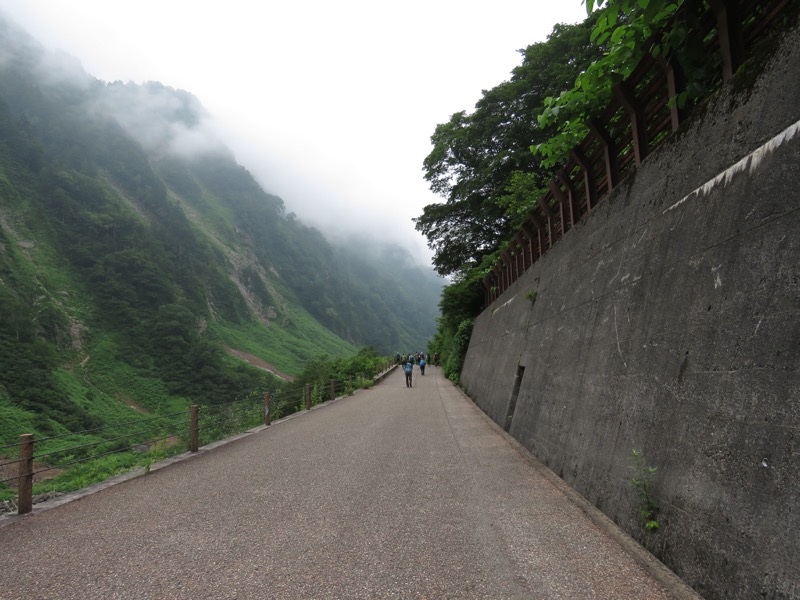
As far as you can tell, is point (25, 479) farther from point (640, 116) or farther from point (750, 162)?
point (640, 116)

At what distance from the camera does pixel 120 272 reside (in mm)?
64312

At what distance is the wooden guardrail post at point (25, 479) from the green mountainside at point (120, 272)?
27347mm

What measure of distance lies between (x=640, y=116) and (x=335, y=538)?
6000 millimetres

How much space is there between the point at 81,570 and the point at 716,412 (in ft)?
16.3

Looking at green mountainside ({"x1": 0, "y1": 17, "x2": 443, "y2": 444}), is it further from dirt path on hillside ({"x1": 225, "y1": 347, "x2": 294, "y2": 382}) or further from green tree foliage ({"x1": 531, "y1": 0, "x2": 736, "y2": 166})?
green tree foliage ({"x1": 531, "y1": 0, "x2": 736, "y2": 166})

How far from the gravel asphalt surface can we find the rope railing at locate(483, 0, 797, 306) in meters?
4.22

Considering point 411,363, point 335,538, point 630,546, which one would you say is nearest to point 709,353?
point 630,546

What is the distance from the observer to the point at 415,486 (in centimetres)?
545

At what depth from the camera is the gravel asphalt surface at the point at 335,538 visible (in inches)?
117

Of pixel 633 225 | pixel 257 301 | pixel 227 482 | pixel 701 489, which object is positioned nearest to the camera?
pixel 701 489

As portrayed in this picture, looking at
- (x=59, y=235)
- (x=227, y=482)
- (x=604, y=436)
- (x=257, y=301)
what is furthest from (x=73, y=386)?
(x=257, y=301)

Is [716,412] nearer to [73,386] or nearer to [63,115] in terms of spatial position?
[73,386]

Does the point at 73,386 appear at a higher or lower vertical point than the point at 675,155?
lower

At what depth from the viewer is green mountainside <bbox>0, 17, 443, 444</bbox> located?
140 ft
